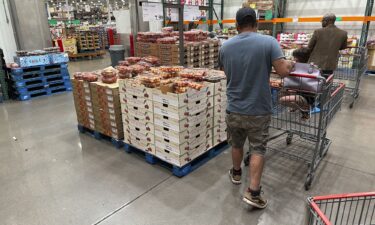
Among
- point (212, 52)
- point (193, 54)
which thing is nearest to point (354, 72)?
point (212, 52)

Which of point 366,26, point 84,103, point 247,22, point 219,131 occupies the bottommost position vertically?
point 219,131

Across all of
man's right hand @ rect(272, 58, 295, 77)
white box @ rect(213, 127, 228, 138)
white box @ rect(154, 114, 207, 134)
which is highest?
man's right hand @ rect(272, 58, 295, 77)

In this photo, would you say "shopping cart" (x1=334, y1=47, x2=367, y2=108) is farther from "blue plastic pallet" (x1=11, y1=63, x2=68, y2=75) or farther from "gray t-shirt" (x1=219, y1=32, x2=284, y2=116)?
"blue plastic pallet" (x1=11, y1=63, x2=68, y2=75)

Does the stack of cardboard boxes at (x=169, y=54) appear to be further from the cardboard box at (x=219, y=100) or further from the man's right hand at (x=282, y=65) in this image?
the man's right hand at (x=282, y=65)

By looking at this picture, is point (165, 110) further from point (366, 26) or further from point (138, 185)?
point (366, 26)

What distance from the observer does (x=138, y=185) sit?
3.34 m

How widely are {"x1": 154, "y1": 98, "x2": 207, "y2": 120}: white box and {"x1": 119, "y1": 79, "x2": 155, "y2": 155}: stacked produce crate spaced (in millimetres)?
150

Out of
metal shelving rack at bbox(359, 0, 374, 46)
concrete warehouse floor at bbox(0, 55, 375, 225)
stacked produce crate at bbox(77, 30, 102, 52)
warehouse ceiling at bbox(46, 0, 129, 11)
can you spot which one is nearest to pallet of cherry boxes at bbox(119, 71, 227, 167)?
concrete warehouse floor at bbox(0, 55, 375, 225)

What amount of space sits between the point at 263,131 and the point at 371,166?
6.75ft

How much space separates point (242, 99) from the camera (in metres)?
2.70

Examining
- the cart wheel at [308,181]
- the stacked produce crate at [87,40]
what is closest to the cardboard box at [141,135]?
the cart wheel at [308,181]

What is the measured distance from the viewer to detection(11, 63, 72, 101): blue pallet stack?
720cm

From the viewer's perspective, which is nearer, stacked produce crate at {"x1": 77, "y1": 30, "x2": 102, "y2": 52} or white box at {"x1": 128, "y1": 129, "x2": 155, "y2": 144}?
white box at {"x1": 128, "y1": 129, "x2": 155, "y2": 144}

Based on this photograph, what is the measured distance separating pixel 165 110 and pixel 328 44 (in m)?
3.61
